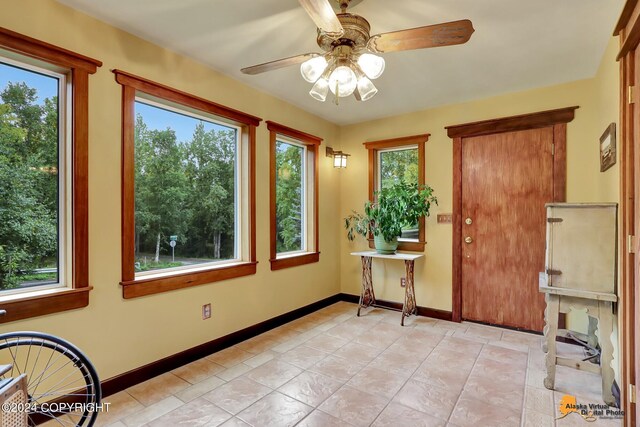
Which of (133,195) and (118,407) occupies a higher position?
(133,195)

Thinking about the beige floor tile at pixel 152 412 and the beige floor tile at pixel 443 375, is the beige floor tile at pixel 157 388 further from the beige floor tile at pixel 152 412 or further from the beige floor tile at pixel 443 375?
the beige floor tile at pixel 443 375

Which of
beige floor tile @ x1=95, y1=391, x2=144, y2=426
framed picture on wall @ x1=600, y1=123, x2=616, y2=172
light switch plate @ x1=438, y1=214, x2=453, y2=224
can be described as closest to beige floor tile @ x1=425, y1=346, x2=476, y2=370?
light switch plate @ x1=438, y1=214, x2=453, y2=224

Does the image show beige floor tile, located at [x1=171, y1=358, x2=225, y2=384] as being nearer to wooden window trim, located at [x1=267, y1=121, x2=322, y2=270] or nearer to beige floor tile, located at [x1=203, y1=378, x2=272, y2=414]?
beige floor tile, located at [x1=203, y1=378, x2=272, y2=414]

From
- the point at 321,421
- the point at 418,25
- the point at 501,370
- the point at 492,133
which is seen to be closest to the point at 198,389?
the point at 321,421

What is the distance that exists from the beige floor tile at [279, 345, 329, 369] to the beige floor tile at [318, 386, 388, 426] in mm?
484

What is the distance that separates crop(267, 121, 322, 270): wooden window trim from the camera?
11.4ft

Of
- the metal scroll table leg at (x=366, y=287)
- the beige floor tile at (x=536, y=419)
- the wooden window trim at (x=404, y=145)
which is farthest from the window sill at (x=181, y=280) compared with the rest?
the beige floor tile at (x=536, y=419)

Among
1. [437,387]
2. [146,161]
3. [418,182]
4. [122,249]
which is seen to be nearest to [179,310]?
[122,249]

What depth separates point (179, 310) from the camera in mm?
2594

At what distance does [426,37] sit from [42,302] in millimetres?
2565

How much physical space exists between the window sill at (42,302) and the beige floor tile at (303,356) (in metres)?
1.57

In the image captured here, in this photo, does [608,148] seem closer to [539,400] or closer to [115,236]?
[539,400]

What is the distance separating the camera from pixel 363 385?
91.1 inches

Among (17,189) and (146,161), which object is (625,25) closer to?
(146,161)
